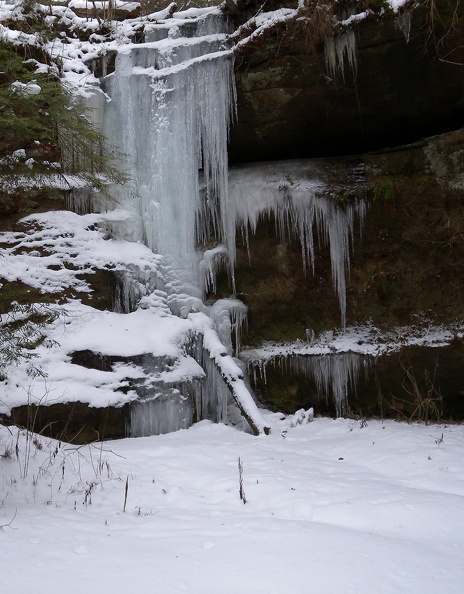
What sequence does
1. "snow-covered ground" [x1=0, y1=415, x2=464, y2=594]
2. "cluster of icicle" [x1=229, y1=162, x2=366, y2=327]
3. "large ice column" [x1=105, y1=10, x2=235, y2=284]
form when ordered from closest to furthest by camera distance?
"snow-covered ground" [x1=0, y1=415, x2=464, y2=594]
"cluster of icicle" [x1=229, y1=162, x2=366, y2=327]
"large ice column" [x1=105, y1=10, x2=235, y2=284]

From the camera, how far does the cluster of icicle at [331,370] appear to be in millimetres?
6922

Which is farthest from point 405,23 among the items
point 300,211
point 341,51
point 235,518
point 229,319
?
point 235,518

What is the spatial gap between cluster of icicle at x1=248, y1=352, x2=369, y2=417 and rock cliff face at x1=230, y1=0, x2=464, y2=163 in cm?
332

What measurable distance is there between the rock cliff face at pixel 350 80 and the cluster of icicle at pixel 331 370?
3.32 m

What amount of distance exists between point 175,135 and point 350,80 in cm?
275

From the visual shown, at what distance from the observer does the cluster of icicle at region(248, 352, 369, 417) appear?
6.92 meters

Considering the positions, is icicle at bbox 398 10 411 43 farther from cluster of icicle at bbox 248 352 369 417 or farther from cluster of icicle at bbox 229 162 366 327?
cluster of icicle at bbox 248 352 369 417

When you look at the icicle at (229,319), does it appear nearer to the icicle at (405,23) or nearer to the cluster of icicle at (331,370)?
the cluster of icicle at (331,370)

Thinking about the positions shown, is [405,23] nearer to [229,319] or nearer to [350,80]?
[350,80]

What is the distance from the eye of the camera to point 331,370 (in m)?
7.03

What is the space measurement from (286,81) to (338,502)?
5875 mm

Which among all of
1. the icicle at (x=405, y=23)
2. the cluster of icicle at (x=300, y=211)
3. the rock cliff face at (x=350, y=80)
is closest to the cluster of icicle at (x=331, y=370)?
the cluster of icicle at (x=300, y=211)

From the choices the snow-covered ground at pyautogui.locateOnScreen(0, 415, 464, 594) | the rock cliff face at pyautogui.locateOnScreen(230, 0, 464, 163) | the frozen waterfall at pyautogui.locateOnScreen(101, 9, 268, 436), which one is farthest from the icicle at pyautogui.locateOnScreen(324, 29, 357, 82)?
the snow-covered ground at pyautogui.locateOnScreen(0, 415, 464, 594)

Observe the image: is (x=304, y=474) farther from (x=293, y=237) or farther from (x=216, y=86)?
(x=216, y=86)
